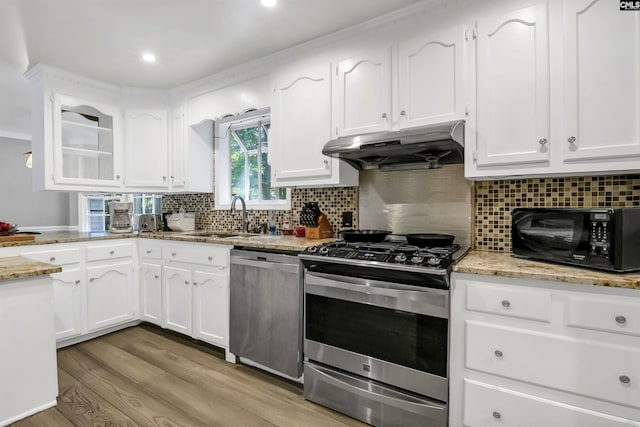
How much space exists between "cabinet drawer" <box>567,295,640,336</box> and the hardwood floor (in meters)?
1.23

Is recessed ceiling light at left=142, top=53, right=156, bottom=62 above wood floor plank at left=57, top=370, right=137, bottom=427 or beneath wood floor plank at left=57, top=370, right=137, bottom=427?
above

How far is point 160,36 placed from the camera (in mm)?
2484

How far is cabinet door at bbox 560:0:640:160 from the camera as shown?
5.00 feet

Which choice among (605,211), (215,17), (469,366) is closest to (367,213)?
(469,366)

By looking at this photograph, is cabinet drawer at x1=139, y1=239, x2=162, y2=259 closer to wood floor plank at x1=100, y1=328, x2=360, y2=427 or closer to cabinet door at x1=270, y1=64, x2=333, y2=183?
wood floor plank at x1=100, y1=328, x2=360, y2=427

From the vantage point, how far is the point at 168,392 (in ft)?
7.11

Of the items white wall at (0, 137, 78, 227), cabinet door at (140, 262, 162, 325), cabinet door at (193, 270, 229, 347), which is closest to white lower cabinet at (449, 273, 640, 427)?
cabinet door at (193, 270, 229, 347)

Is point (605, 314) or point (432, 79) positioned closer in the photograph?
point (605, 314)

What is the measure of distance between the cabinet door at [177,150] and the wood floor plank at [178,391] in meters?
1.68

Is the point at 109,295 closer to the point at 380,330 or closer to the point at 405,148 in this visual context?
the point at 380,330

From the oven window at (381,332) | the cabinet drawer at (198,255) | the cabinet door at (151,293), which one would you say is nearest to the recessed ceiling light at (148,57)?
the cabinet drawer at (198,255)

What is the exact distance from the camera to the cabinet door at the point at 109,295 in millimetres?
2986

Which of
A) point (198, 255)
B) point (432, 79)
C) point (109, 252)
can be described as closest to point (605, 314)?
point (432, 79)

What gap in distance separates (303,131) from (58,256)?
2.27m
